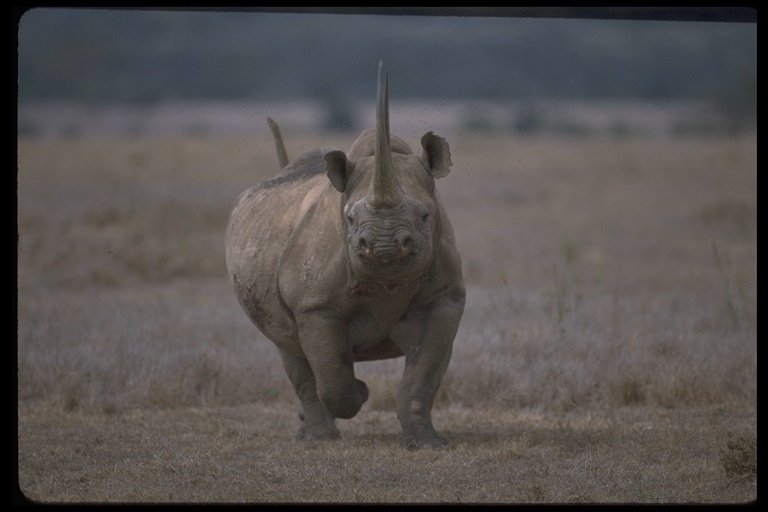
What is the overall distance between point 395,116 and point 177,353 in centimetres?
3627

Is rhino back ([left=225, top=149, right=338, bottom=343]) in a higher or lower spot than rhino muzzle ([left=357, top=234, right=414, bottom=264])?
lower

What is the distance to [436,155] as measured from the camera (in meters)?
7.15

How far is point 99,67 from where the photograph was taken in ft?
247

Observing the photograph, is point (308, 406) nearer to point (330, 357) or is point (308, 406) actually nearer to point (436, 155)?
point (330, 357)

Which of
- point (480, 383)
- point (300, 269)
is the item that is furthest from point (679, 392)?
point (300, 269)

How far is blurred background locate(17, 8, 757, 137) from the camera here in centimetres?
5941

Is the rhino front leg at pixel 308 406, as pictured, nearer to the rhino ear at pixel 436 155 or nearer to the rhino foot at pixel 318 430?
the rhino foot at pixel 318 430

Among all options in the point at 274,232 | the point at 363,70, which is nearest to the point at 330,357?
the point at 274,232

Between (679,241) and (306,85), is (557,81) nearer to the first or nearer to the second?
(306,85)

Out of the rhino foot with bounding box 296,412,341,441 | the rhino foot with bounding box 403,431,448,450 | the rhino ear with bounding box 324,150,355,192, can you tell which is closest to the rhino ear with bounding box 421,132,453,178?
the rhino ear with bounding box 324,150,355,192

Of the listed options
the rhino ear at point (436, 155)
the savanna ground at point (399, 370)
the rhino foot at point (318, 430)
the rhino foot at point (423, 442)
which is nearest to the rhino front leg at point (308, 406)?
the rhino foot at point (318, 430)

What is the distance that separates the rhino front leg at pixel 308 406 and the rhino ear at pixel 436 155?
5.44 ft

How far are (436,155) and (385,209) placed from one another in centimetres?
83

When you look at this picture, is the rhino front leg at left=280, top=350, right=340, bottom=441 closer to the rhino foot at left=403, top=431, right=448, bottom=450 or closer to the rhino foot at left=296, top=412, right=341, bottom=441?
the rhino foot at left=296, top=412, right=341, bottom=441
